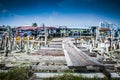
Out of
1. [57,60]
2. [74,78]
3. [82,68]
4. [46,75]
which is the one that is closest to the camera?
[74,78]

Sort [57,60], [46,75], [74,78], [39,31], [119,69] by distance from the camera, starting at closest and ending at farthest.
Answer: [74,78], [46,75], [119,69], [57,60], [39,31]

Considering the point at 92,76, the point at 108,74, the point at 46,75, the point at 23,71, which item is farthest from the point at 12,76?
the point at 108,74

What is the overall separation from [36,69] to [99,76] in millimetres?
1868

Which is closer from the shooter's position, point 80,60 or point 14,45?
point 80,60

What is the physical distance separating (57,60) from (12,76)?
3032 mm

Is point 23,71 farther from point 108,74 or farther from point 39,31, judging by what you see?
point 39,31

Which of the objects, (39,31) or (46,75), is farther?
(39,31)

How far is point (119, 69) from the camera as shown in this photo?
18.5 ft

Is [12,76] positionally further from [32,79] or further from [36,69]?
[36,69]

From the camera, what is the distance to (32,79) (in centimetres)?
436

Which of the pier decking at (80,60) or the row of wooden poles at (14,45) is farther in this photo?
the row of wooden poles at (14,45)

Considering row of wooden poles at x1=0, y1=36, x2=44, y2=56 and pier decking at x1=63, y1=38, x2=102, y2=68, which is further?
row of wooden poles at x1=0, y1=36, x2=44, y2=56

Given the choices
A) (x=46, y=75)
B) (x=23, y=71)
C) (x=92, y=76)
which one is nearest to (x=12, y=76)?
(x=23, y=71)

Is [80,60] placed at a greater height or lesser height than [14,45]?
lesser
